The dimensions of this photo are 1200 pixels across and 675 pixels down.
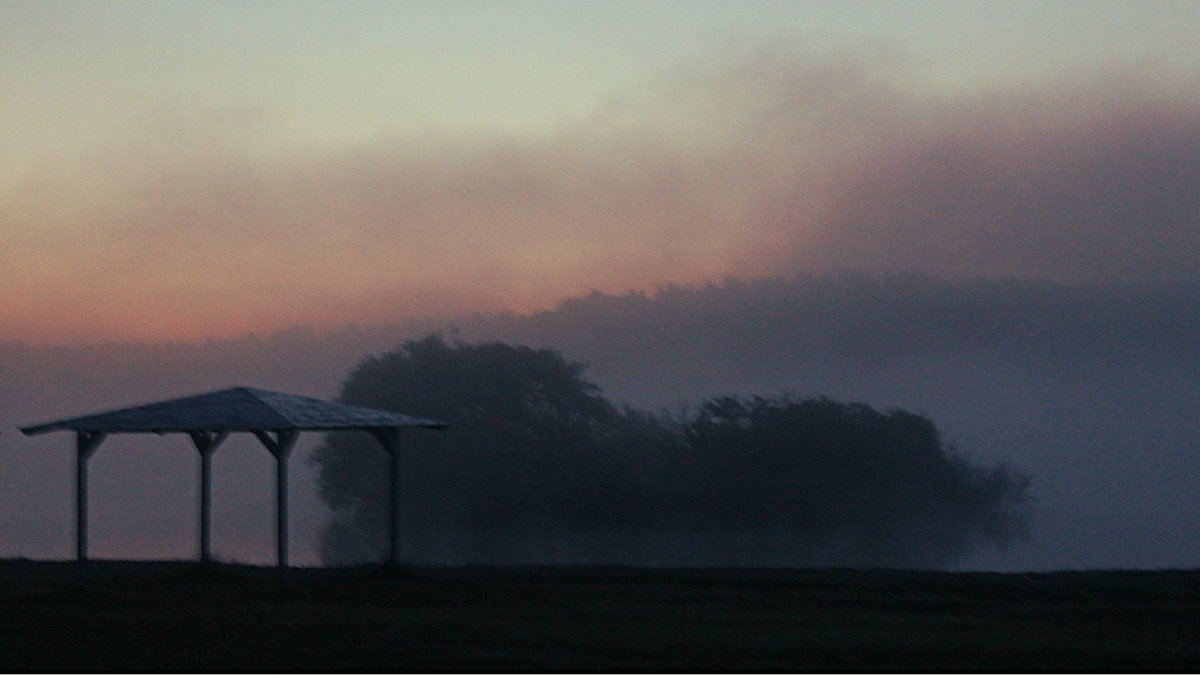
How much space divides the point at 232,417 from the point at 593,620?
290 inches

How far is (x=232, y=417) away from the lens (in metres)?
19.9

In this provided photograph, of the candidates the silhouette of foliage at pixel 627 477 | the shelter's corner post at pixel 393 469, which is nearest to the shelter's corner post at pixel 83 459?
the shelter's corner post at pixel 393 469

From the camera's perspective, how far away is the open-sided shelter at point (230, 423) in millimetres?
19828

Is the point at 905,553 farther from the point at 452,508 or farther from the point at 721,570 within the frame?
the point at 721,570

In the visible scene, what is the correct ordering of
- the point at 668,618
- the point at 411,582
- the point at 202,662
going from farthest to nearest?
1. the point at 411,582
2. the point at 668,618
3. the point at 202,662

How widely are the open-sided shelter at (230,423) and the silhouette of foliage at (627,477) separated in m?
43.2

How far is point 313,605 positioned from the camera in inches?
656

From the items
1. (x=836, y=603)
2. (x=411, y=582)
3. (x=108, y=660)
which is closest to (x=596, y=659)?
(x=108, y=660)

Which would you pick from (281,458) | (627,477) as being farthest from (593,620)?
(627,477)

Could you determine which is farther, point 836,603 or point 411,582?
point 411,582

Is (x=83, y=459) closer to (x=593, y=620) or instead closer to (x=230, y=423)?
(x=230, y=423)

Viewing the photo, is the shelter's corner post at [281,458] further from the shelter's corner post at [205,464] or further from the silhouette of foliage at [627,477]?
the silhouette of foliage at [627,477]

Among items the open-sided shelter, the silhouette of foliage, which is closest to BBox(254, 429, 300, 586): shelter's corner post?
the open-sided shelter

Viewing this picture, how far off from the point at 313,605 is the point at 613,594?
142 inches
